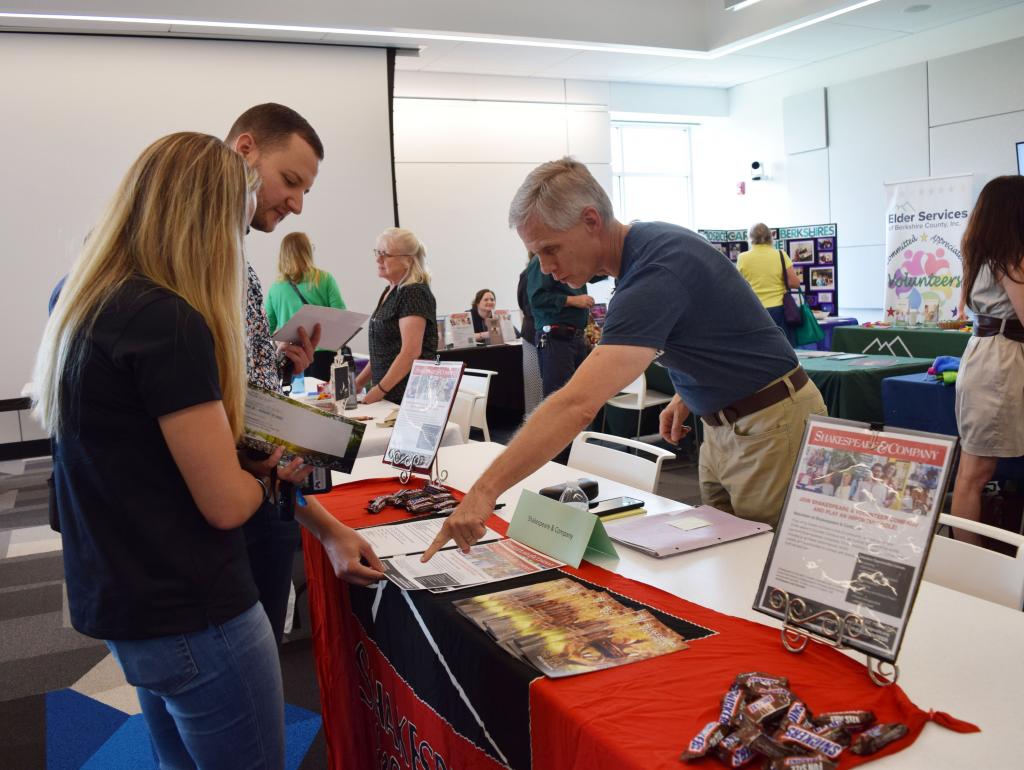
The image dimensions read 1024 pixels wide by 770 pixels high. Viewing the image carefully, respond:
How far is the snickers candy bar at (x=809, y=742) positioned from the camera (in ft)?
2.94

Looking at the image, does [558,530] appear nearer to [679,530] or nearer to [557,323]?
[679,530]

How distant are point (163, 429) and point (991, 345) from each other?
313cm

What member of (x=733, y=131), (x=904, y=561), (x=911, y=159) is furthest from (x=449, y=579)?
(x=733, y=131)

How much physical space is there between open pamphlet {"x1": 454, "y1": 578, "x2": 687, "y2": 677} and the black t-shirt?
401 mm

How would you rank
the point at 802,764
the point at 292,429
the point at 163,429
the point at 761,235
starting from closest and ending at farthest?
the point at 802,764 < the point at 163,429 < the point at 292,429 < the point at 761,235

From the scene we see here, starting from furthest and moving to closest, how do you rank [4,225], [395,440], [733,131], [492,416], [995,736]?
1. [733,131]
2. [492,416]
3. [4,225]
4. [395,440]
5. [995,736]

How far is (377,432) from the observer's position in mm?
3086

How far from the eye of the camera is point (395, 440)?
2.38 meters

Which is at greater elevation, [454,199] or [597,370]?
[454,199]

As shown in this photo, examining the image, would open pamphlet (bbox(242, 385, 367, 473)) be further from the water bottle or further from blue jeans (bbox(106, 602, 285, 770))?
the water bottle

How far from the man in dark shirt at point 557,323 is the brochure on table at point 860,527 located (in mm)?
3754

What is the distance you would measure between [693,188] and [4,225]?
8.59 metres

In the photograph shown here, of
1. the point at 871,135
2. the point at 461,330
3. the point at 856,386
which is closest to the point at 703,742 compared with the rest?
the point at 856,386

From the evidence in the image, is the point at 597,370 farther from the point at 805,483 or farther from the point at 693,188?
the point at 693,188
